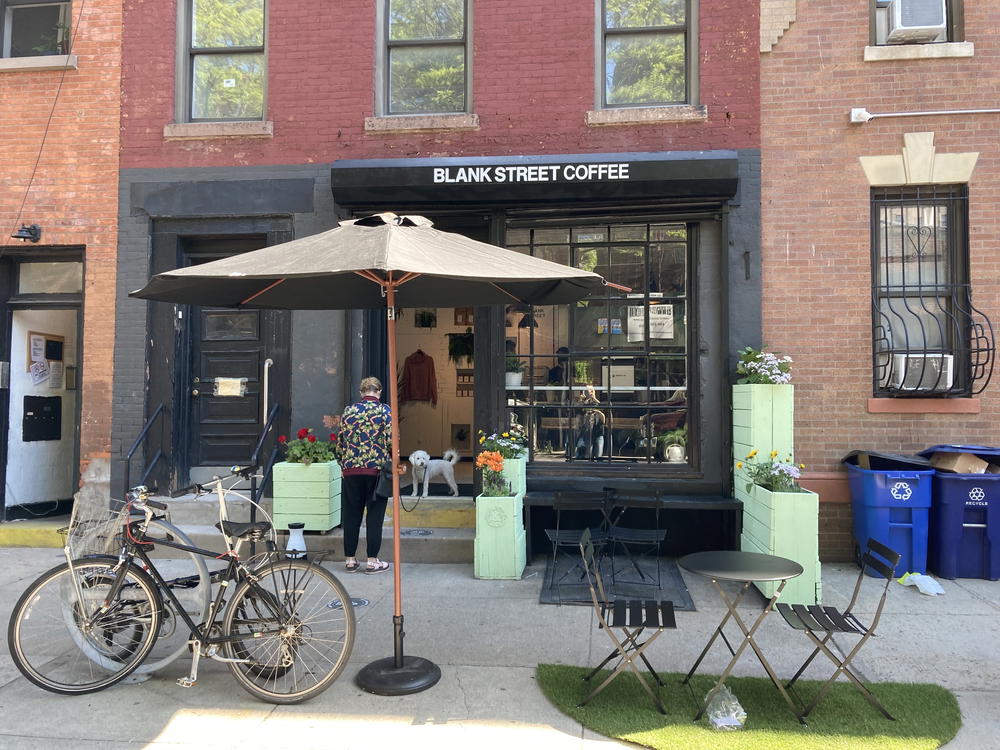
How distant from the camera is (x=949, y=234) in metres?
7.15

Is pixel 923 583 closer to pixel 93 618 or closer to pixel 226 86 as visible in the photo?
pixel 93 618

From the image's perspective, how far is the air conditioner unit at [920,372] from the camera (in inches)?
276

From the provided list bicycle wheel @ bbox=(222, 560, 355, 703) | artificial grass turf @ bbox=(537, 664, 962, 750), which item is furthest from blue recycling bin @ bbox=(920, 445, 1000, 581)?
bicycle wheel @ bbox=(222, 560, 355, 703)

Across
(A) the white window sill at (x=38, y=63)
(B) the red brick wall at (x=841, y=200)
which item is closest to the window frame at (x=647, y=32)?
(B) the red brick wall at (x=841, y=200)

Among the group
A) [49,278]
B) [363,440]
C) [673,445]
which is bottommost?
[673,445]

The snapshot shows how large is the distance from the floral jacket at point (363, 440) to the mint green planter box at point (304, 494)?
0.70 m

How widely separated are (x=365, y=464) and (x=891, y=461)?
4.82 meters

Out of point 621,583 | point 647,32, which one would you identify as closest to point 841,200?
point 647,32

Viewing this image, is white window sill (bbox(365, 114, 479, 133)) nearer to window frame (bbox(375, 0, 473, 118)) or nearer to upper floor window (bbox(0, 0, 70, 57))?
window frame (bbox(375, 0, 473, 118))

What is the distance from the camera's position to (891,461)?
6.62 meters

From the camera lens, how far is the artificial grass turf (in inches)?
139

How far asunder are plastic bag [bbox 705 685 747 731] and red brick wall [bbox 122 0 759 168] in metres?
5.36

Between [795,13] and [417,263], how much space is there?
19.2 ft

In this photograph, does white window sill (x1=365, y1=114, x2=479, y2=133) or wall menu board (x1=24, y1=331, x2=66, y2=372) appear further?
wall menu board (x1=24, y1=331, x2=66, y2=372)
